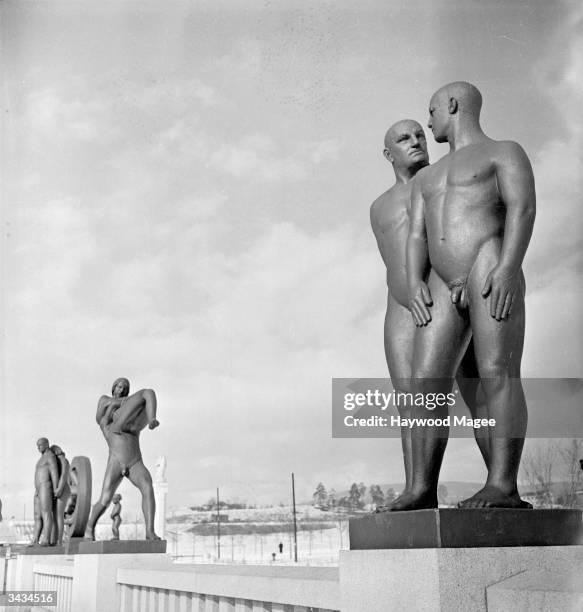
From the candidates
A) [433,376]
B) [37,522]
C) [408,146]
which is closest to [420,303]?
[433,376]

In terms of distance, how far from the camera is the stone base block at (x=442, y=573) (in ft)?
7.72

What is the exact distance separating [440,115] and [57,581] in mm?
7698

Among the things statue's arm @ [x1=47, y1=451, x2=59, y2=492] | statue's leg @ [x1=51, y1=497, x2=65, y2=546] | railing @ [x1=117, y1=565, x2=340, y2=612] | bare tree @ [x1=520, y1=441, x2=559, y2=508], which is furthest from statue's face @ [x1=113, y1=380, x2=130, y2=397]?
bare tree @ [x1=520, y1=441, x2=559, y2=508]

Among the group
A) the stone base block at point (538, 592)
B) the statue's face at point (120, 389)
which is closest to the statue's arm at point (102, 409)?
the statue's face at point (120, 389)

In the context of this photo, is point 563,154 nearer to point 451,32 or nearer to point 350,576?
point 451,32

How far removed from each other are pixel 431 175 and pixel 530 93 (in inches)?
212

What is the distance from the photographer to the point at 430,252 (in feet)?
10.6

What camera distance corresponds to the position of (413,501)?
2.92 m

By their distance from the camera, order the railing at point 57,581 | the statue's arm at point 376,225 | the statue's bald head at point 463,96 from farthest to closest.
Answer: the railing at point 57,581 < the statue's arm at point 376,225 < the statue's bald head at point 463,96

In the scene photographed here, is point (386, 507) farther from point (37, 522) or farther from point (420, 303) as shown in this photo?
point (37, 522)

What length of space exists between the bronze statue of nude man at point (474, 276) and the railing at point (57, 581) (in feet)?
20.2

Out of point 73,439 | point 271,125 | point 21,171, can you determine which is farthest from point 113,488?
point 21,171

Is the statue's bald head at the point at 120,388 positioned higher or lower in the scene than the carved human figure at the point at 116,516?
higher

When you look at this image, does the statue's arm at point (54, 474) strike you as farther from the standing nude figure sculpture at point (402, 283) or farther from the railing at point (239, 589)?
the standing nude figure sculpture at point (402, 283)
